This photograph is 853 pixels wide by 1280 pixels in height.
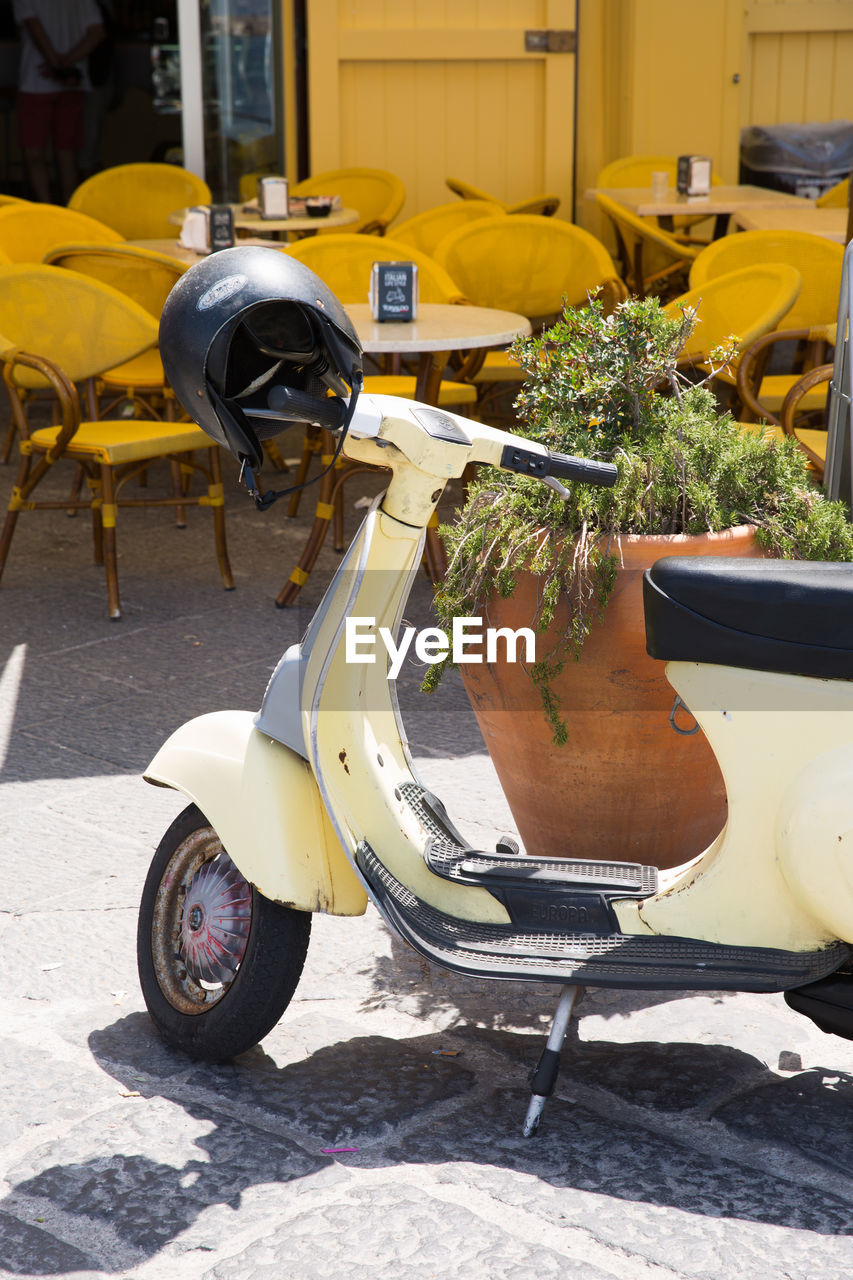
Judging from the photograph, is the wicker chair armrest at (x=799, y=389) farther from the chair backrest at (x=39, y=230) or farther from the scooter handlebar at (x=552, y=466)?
the chair backrest at (x=39, y=230)

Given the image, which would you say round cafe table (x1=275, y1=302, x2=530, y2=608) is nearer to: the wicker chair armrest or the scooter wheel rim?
the wicker chair armrest

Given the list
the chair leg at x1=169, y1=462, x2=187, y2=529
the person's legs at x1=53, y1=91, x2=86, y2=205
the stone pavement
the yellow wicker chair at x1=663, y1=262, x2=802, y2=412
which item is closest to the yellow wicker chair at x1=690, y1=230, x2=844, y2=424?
the yellow wicker chair at x1=663, y1=262, x2=802, y2=412

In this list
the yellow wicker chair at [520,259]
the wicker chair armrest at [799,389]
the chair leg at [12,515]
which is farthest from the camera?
the yellow wicker chair at [520,259]

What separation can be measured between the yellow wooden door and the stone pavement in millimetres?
5989

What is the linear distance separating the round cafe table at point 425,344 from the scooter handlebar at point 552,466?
2.23m

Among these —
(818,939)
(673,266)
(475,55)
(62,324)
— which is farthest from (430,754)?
(475,55)

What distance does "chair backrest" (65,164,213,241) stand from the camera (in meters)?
7.52

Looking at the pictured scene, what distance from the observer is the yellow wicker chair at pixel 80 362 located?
195 inches

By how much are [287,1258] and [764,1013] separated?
3.54 ft

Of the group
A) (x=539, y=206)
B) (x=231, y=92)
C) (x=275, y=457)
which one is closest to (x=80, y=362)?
(x=275, y=457)

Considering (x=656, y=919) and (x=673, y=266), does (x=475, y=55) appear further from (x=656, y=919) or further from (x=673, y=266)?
(x=656, y=919)

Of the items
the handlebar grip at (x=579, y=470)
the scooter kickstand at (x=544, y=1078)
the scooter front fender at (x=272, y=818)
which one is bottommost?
Result: the scooter kickstand at (x=544, y=1078)

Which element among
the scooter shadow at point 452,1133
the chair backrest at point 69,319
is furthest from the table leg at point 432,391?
the scooter shadow at point 452,1133

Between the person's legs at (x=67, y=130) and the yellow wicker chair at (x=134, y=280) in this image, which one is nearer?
the yellow wicker chair at (x=134, y=280)
